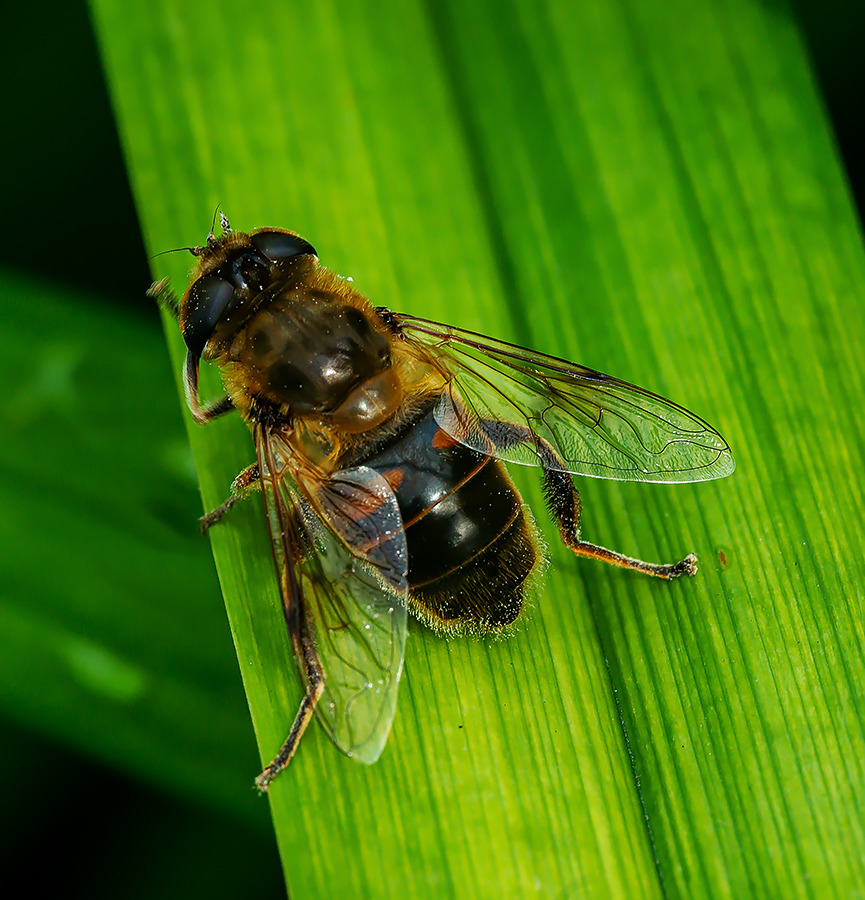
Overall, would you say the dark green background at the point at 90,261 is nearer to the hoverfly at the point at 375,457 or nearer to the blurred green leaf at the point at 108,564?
the blurred green leaf at the point at 108,564

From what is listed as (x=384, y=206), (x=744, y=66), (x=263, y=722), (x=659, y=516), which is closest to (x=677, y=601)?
(x=659, y=516)

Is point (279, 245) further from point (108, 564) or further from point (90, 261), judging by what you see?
point (90, 261)

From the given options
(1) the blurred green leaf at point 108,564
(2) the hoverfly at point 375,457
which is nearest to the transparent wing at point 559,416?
(2) the hoverfly at point 375,457

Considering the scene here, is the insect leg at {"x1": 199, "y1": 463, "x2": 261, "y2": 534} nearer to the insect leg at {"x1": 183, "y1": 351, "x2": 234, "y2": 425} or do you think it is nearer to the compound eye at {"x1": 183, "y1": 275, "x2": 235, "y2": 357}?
the insect leg at {"x1": 183, "y1": 351, "x2": 234, "y2": 425}

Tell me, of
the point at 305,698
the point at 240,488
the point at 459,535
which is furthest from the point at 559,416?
the point at 305,698

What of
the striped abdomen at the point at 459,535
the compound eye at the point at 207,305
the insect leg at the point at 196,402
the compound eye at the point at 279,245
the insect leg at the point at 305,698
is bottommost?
the insect leg at the point at 305,698

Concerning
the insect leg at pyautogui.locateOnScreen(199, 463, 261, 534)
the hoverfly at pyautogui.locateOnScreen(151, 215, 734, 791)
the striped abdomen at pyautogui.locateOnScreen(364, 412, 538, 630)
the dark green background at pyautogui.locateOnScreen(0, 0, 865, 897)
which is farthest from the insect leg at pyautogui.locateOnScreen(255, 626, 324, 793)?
the dark green background at pyautogui.locateOnScreen(0, 0, 865, 897)
